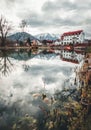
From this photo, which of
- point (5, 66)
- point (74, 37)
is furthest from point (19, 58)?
point (74, 37)

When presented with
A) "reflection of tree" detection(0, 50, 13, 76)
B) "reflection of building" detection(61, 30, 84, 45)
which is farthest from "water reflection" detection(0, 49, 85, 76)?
"reflection of building" detection(61, 30, 84, 45)

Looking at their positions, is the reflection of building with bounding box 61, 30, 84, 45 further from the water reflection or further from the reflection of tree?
the reflection of tree

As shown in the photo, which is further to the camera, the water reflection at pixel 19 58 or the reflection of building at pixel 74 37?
the reflection of building at pixel 74 37

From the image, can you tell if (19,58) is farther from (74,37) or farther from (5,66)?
(74,37)

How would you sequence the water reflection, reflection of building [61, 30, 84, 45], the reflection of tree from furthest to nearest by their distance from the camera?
reflection of building [61, 30, 84, 45], the water reflection, the reflection of tree

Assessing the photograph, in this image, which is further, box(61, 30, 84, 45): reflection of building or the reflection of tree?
box(61, 30, 84, 45): reflection of building

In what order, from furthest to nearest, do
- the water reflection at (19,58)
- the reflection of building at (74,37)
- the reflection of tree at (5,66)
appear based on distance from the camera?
the reflection of building at (74,37)
the water reflection at (19,58)
the reflection of tree at (5,66)

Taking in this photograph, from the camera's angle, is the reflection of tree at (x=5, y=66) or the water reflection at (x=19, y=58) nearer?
the reflection of tree at (x=5, y=66)

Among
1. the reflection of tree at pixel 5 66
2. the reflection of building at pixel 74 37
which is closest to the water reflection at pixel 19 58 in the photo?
the reflection of tree at pixel 5 66

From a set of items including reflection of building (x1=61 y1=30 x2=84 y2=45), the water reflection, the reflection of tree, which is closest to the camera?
the reflection of tree

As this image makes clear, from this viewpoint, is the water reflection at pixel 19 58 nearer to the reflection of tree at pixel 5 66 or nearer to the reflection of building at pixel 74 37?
the reflection of tree at pixel 5 66

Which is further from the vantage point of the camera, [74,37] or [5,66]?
[74,37]

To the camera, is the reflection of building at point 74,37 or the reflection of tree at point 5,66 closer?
the reflection of tree at point 5,66

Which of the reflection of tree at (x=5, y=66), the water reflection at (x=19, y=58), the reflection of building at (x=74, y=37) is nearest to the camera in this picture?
the reflection of tree at (x=5, y=66)
